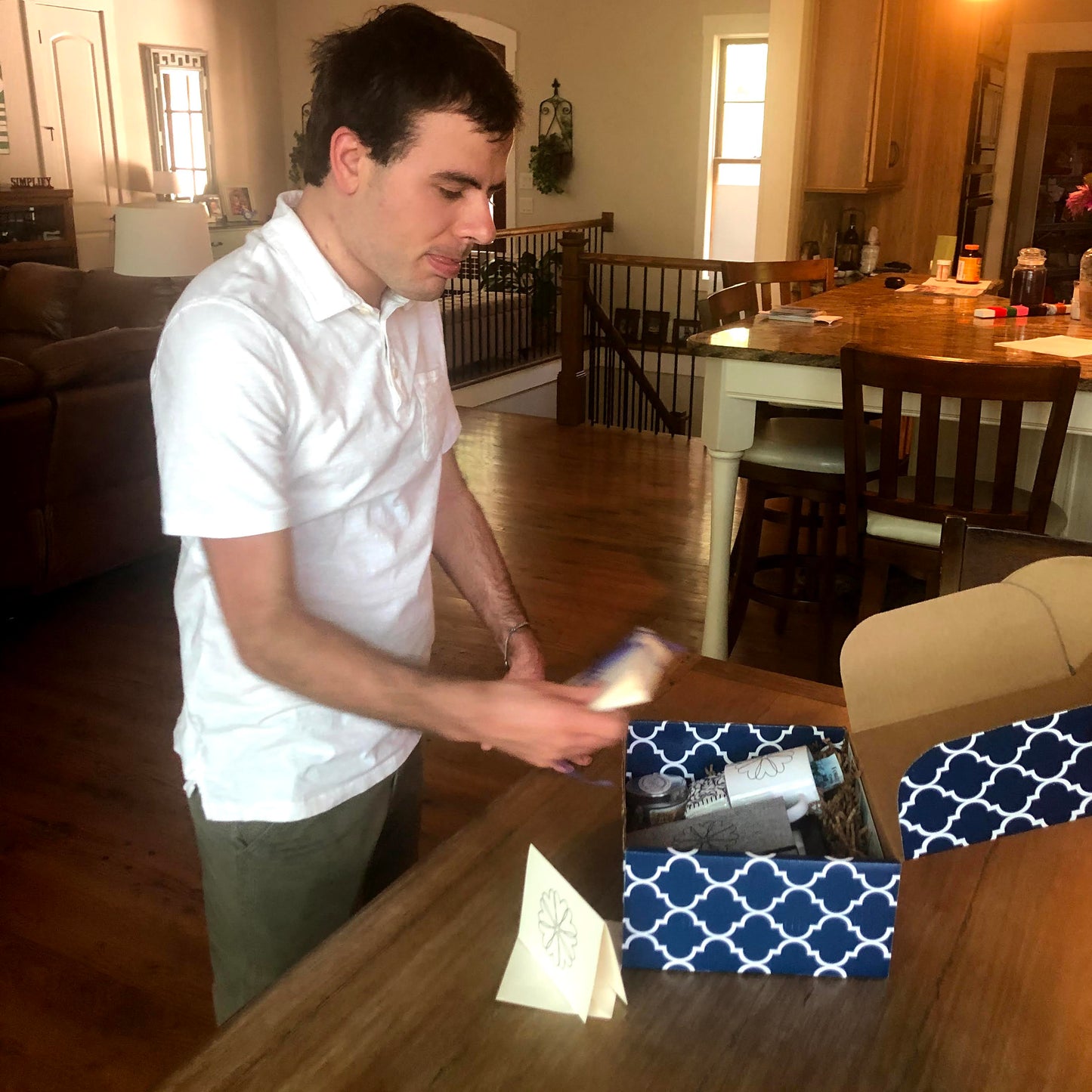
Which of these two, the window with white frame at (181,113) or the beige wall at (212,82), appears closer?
the beige wall at (212,82)

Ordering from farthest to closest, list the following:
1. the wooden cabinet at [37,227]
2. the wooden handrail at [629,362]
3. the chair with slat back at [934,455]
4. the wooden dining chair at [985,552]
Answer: the wooden cabinet at [37,227]
the wooden handrail at [629,362]
the chair with slat back at [934,455]
the wooden dining chair at [985,552]

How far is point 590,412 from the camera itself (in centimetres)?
753

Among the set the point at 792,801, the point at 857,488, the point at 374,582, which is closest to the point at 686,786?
the point at 792,801

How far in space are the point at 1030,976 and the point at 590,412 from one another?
22.4ft

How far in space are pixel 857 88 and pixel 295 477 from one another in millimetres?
5179

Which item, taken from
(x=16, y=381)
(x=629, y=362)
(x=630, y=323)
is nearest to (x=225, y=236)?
(x=630, y=323)

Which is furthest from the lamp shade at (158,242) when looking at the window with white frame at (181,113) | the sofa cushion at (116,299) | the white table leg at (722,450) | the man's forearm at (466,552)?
the man's forearm at (466,552)

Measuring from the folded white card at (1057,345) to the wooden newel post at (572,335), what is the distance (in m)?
3.40

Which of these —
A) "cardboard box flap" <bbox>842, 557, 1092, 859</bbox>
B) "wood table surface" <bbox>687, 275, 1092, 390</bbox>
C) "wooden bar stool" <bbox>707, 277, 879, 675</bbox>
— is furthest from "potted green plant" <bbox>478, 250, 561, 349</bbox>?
"cardboard box flap" <bbox>842, 557, 1092, 859</bbox>

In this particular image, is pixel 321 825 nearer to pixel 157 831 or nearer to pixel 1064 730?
pixel 1064 730

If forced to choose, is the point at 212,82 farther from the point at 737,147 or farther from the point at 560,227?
the point at 737,147

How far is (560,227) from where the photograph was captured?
7.47 metres

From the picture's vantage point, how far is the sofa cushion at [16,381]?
3.14 meters

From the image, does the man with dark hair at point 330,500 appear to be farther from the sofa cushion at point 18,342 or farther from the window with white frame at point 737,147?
the window with white frame at point 737,147
